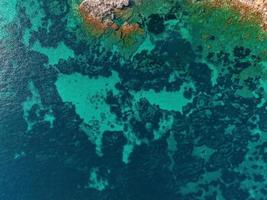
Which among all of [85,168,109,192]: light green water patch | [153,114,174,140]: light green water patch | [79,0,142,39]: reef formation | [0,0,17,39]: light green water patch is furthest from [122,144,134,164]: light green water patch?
[0,0,17,39]: light green water patch

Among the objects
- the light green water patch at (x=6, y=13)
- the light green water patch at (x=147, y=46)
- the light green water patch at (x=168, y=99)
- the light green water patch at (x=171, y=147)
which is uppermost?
the light green water patch at (x=6, y=13)

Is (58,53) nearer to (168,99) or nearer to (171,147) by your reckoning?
(168,99)

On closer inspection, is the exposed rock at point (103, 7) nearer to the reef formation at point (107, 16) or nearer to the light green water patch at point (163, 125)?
the reef formation at point (107, 16)

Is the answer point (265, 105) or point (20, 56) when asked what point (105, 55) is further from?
point (265, 105)

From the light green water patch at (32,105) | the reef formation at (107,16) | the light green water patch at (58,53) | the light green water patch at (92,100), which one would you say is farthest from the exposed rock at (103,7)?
the light green water patch at (32,105)

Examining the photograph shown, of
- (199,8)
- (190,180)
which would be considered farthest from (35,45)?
(190,180)
